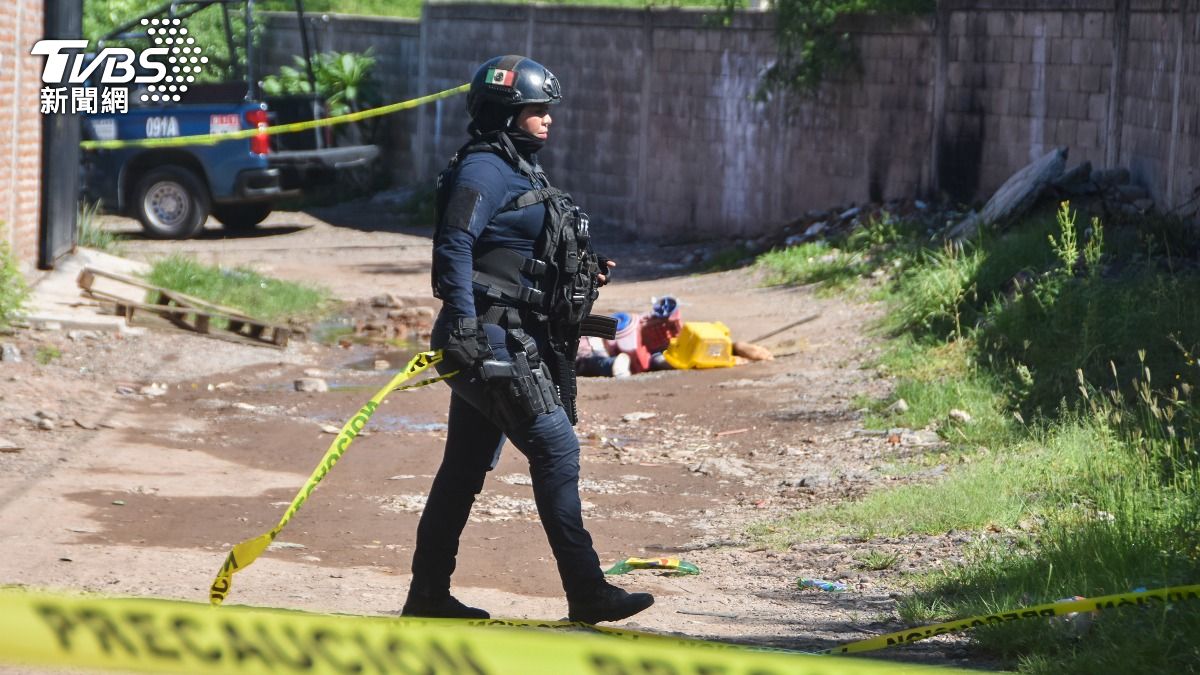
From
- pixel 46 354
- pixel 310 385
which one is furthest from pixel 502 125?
pixel 46 354

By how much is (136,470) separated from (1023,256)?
6070 millimetres

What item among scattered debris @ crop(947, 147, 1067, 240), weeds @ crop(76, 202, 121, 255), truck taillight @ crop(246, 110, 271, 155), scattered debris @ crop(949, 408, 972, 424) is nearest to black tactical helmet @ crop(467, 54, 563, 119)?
scattered debris @ crop(949, 408, 972, 424)

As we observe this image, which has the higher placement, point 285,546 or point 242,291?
point 242,291

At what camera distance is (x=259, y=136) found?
1692 cm

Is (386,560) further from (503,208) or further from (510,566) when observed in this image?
(503,208)

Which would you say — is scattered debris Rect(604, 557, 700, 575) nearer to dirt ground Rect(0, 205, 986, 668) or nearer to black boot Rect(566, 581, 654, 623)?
dirt ground Rect(0, 205, 986, 668)

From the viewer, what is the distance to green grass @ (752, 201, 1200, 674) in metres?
4.55

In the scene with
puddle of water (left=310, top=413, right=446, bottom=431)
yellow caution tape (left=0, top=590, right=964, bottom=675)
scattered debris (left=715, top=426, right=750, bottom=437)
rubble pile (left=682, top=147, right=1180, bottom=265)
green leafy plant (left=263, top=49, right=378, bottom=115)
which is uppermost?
green leafy plant (left=263, top=49, right=378, bottom=115)

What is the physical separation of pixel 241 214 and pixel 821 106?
7.22 metres

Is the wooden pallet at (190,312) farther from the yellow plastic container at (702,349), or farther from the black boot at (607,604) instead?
the black boot at (607,604)

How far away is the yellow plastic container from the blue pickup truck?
7823mm

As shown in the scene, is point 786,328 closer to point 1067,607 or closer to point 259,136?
point 259,136

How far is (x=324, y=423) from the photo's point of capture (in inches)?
348

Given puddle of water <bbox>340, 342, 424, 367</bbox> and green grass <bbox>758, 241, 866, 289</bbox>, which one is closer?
puddle of water <bbox>340, 342, 424, 367</bbox>
